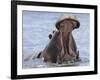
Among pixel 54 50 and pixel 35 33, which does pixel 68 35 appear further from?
pixel 35 33

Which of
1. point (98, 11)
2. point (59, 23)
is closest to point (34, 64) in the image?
point (59, 23)

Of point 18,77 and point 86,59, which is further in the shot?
point 86,59

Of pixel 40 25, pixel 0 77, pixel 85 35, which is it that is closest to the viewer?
pixel 0 77

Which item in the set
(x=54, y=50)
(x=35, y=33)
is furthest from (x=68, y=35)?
(x=35, y=33)

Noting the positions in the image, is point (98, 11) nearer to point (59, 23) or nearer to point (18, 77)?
point (59, 23)

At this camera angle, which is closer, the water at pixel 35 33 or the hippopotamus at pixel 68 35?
the water at pixel 35 33

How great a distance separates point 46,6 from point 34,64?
1.61ft

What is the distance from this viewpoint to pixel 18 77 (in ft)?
5.64

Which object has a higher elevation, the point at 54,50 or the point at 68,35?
the point at 68,35

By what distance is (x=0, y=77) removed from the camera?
168cm

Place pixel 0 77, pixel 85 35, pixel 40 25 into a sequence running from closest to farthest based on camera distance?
pixel 0 77, pixel 40 25, pixel 85 35

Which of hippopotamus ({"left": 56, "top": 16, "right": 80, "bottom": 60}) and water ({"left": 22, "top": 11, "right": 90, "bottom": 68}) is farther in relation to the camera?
hippopotamus ({"left": 56, "top": 16, "right": 80, "bottom": 60})

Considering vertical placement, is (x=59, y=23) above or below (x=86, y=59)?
above

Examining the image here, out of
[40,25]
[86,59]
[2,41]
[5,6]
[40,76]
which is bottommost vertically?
[40,76]
